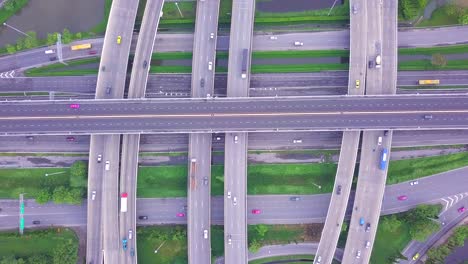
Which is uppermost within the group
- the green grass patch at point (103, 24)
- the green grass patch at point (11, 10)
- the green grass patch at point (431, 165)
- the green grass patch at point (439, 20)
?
the green grass patch at point (11, 10)

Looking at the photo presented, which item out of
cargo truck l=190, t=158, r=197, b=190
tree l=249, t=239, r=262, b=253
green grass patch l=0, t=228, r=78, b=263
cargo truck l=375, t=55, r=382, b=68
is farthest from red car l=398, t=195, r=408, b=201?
green grass patch l=0, t=228, r=78, b=263

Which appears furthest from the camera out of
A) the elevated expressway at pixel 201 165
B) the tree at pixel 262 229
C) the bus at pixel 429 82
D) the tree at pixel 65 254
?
the bus at pixel 429 82

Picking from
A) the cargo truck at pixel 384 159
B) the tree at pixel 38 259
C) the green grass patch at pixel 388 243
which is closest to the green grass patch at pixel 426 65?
the cargo truck at pixel 384 159

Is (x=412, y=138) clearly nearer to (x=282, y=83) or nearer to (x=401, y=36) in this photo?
(x=401, y=36)

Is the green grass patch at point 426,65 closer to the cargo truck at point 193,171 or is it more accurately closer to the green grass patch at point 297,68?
the green grass patch at point 297,68

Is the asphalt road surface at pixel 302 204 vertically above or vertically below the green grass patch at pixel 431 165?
below

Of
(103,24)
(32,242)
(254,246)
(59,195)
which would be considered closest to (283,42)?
(103,24)
